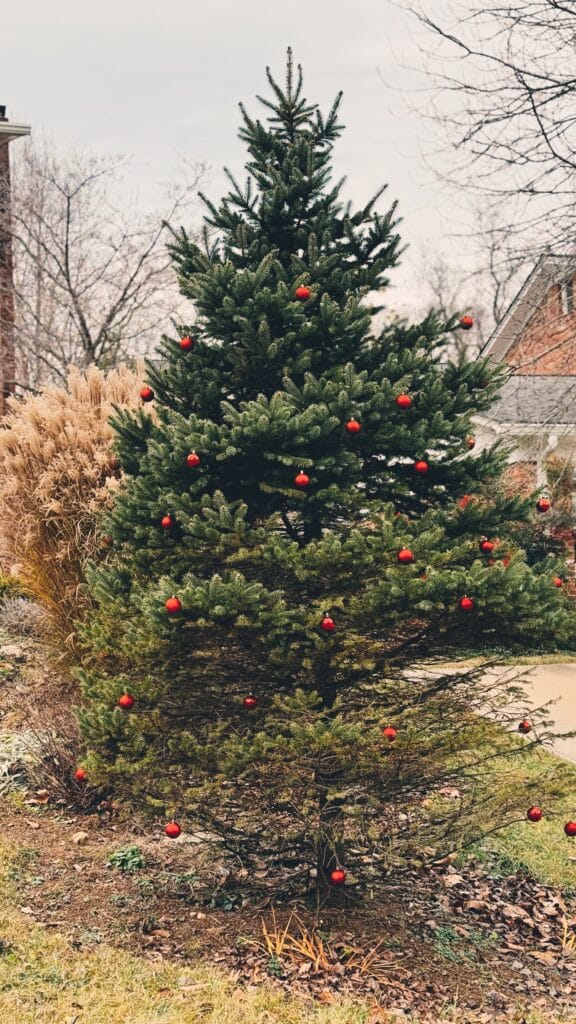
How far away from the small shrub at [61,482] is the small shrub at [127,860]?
1.80 m

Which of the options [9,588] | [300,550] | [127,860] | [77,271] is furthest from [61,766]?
[77,271]

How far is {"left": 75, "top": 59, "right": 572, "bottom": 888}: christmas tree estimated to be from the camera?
3.54 m

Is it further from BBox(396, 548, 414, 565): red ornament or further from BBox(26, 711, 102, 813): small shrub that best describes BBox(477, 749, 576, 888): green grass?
BBox(26, 711, 102, 813): small shrub

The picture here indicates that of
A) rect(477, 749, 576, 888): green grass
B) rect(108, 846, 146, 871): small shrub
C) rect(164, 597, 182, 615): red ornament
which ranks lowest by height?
rect(477, 749, 576, 888): green grass

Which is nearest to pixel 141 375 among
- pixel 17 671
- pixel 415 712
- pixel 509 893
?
pixel 17 671

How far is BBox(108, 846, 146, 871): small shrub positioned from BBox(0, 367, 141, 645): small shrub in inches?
70.9

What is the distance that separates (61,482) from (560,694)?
6.25 meters

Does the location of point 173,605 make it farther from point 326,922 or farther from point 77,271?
point 77,271

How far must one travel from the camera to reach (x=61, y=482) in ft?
21.5

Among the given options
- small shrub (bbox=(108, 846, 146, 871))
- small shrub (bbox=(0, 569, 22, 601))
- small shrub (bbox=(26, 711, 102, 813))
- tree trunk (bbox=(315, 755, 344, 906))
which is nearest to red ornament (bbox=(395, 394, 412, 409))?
→ tree trunk (bbox=(315, 755, 344, 906))

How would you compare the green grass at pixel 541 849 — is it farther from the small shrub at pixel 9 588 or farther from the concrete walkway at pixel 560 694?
the small shrub at pixel 9 588

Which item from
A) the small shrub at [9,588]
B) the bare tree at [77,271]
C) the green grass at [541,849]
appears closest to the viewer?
the green grass at [541,849]

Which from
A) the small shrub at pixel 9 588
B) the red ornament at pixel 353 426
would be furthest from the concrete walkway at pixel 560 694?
the small shrub at pixel 9 588

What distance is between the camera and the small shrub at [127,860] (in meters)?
4.80
